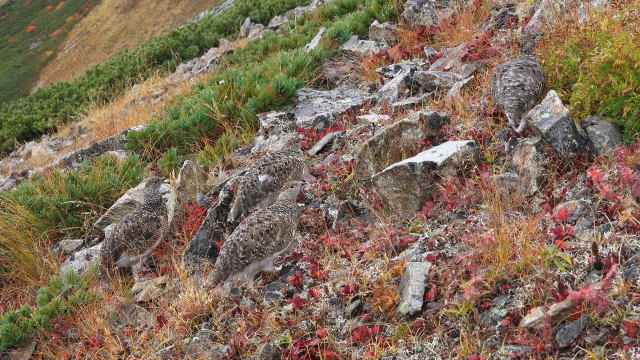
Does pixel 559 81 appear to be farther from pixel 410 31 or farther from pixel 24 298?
pixel 24 298

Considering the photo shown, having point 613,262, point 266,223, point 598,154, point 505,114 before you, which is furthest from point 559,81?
point 266,223

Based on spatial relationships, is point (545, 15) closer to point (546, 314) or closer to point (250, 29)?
point (546, 314)

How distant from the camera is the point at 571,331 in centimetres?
377

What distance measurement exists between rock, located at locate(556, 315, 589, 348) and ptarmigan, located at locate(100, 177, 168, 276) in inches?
190

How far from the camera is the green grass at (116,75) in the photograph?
684 inches

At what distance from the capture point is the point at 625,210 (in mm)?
4414

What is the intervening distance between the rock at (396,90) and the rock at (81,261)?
184 inches

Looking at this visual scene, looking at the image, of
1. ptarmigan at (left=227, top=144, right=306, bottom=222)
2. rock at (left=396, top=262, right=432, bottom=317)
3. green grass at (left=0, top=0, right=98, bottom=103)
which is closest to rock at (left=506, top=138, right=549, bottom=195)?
rock at (left=396, top=262, right=432, bottom=317)

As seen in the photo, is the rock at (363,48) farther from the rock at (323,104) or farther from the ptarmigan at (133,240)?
Result: the ptarmigan at (133,240)

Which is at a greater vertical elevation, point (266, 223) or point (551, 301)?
point (266, 223)

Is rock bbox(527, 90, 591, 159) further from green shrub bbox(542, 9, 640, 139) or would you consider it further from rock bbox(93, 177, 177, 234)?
rock bbox(93, 177, 177, 234)

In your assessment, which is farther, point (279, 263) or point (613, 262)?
point (279, 263)

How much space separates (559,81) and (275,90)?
4.96 metres

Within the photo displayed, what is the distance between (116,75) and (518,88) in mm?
16006
